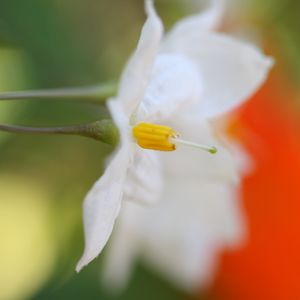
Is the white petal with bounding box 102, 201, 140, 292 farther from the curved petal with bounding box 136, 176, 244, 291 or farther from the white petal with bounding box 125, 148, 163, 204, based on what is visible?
the white petal with bounding box 125, 148, 163, 204

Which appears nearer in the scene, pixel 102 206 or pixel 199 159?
pixel 102 206

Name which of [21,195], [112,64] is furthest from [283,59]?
[21,195]

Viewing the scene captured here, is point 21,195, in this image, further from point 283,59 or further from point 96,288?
point 283,59

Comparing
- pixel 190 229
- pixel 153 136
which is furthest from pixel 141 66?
pixel 190 229

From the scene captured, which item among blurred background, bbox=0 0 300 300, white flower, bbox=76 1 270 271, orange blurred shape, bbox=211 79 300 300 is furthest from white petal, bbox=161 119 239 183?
orange blurred shape, bbox=211 79 300 300

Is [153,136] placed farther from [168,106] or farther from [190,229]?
[190,229]

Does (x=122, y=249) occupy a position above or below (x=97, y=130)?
below

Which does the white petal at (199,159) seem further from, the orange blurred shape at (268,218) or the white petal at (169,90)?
the orange blurred shape at (268,218)
